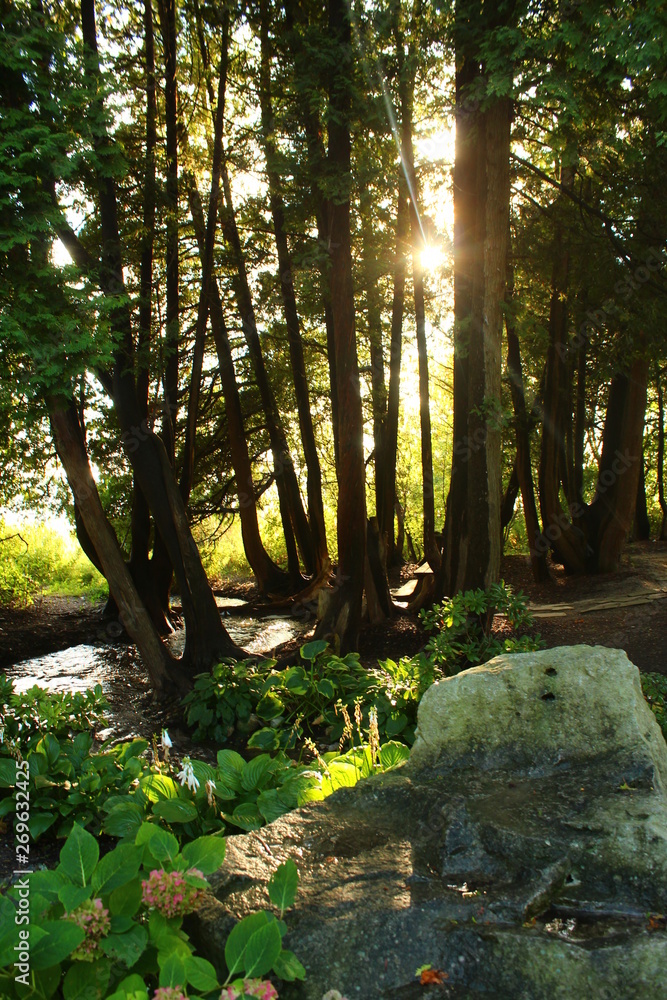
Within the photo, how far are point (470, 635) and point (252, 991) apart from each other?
4.58 meters

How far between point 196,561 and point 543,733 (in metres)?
5.24

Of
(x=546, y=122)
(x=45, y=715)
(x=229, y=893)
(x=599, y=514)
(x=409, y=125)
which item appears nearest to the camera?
(x=229, y=893)

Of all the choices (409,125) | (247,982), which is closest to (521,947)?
(247,982)

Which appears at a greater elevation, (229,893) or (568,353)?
(568,353)

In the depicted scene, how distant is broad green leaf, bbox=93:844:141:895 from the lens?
2.13 metres

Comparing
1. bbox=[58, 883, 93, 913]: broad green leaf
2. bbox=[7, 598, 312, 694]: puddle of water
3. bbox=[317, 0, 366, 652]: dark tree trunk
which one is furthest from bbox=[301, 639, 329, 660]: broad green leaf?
bbox=[58, 883, 93, 913]: broad green leaf

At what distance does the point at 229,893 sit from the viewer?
235 cm

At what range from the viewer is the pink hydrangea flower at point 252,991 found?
5.70 feet

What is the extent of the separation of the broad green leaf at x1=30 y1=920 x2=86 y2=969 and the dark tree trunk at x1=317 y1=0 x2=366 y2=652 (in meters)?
6.40

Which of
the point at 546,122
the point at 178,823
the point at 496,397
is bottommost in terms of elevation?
the point at 178,823

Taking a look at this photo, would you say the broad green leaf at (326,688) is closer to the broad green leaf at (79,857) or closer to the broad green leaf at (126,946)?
the broad green leaf at (79,857)

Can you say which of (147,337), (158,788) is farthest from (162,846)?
(147,337)

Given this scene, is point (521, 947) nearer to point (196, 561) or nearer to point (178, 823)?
point (178, 823)

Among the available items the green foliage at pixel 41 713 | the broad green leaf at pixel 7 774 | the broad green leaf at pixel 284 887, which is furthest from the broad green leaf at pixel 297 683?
the broad green leaf at pixel 284 887
